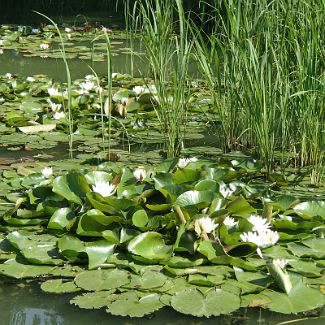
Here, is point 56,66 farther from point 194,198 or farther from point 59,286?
point 59,286

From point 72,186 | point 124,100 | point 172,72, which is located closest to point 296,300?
point 72,186

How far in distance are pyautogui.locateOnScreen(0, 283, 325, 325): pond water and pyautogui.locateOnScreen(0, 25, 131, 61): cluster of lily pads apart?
15.1ft

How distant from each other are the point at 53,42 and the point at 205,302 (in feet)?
19.9

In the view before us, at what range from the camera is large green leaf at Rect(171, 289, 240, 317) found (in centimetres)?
226

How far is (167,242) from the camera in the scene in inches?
107

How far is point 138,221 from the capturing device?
107 inches

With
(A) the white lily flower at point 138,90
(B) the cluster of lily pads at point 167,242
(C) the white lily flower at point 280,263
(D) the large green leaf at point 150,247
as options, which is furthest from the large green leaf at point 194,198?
(A) the white lily flower at point 138,90

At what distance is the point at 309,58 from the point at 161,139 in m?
1.09

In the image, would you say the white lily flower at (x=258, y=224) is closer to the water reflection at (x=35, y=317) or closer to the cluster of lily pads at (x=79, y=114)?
the water reflection at (x=35, y=317)

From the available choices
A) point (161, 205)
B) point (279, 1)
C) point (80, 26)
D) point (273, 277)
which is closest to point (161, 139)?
point (279, 1)

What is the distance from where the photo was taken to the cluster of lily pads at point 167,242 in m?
2.36

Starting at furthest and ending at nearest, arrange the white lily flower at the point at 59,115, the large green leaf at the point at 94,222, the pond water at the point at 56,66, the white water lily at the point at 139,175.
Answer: the pond water at the point at 56,66 < the white lily flower at the point at 59,115 < the white water lily at the point at 139,175 < the large green leaf at the point at 94,222

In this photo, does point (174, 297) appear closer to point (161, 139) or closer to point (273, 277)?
point (273, 277)

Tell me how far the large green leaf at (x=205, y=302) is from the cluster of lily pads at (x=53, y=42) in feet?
15.3
